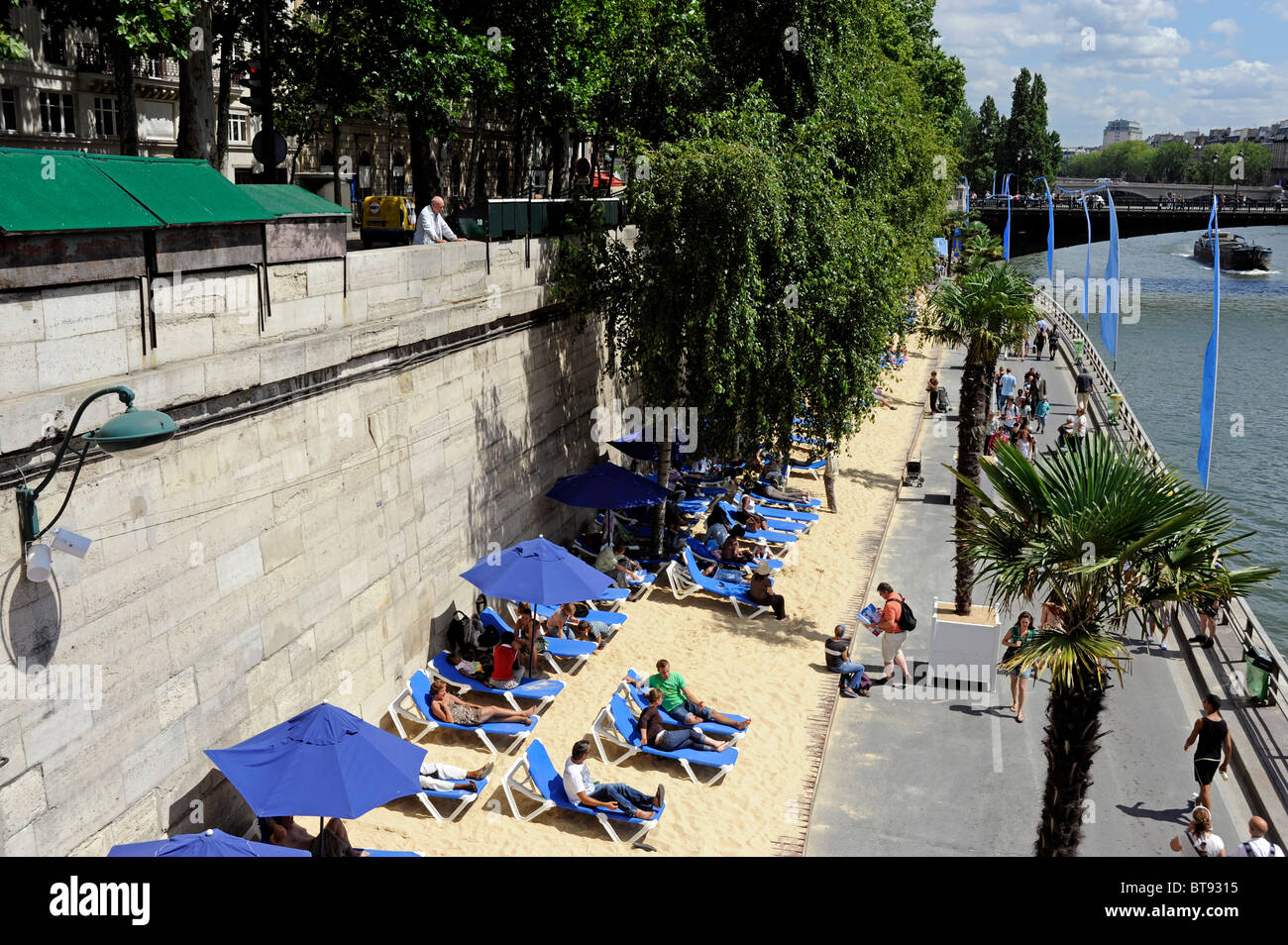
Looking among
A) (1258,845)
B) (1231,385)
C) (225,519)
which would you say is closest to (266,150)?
(225,519)

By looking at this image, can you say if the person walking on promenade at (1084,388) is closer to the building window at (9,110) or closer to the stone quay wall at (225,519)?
the stone quay wall at (225,519)

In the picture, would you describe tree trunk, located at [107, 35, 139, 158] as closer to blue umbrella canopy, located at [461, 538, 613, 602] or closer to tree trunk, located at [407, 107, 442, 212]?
tree trunk, located at [407, 107, 442, 212]

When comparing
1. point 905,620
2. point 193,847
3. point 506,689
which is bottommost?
point 506,689

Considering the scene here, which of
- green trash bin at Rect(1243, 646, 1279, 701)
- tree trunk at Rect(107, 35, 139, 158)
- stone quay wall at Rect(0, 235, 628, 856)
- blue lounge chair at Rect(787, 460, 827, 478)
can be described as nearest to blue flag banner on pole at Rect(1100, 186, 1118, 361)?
blue lounge chair at Rect(787, 460, 827, 478)

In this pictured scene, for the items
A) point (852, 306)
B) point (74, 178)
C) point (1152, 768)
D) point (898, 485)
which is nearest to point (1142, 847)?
point (1152, 768)

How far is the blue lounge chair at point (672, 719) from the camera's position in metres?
13.4

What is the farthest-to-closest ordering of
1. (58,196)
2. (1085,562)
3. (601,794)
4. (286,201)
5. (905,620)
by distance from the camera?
(905,620) → (601,794) → (286,201) → (58,196) → (1085,562)

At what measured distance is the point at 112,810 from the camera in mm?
8750

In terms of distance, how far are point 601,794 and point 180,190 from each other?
7.05 meters

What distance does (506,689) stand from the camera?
45.2ft

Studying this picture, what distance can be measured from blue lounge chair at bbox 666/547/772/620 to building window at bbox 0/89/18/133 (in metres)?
25.6

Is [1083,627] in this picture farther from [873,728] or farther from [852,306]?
[852,306]

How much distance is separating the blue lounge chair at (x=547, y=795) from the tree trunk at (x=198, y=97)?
35.0 ft

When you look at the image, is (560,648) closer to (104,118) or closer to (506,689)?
(506,689)
